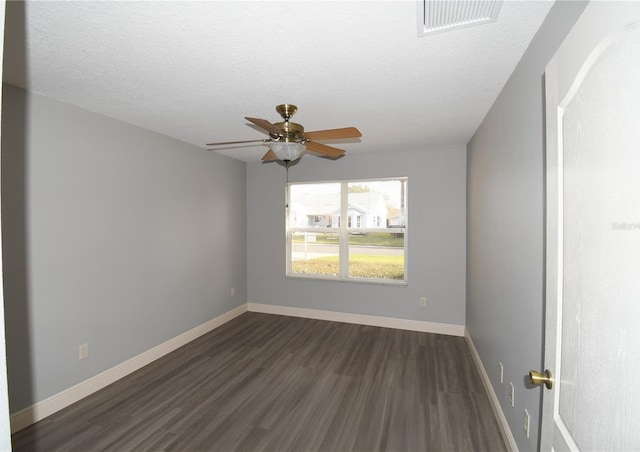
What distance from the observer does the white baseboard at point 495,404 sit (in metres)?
1.95

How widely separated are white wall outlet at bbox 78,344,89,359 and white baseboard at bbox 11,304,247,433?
0.22 metres

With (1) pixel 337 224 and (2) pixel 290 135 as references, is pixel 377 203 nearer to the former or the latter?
(1) pixel 337 224

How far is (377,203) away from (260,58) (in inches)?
113

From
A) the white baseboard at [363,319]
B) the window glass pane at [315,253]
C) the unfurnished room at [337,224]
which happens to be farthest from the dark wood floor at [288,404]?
the window glass pane at [315,253]

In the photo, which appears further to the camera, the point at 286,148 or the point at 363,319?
the point at 363,319

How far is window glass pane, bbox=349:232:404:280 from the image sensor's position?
13.8ft

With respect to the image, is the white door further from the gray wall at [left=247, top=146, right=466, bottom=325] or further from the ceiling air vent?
the gray wall at [left=247, top=146, right=466, bottom=325]

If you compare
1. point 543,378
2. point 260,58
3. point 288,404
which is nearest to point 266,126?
point 260,58

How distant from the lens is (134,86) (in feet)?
7.06

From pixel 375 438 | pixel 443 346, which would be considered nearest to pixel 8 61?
Result: pixel 375 438

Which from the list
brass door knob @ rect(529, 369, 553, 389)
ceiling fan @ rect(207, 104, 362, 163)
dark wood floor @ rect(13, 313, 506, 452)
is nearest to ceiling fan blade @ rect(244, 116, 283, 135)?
ceiling fan @ rect(207, 104, 362, 163)

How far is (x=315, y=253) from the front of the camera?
15.4 ft

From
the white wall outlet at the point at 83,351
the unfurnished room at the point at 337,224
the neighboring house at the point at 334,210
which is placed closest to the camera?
the unfurnished room at the point at 337,224

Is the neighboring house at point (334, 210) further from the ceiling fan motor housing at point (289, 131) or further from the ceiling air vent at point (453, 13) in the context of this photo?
the ceiling air vent at point (453, 13)
